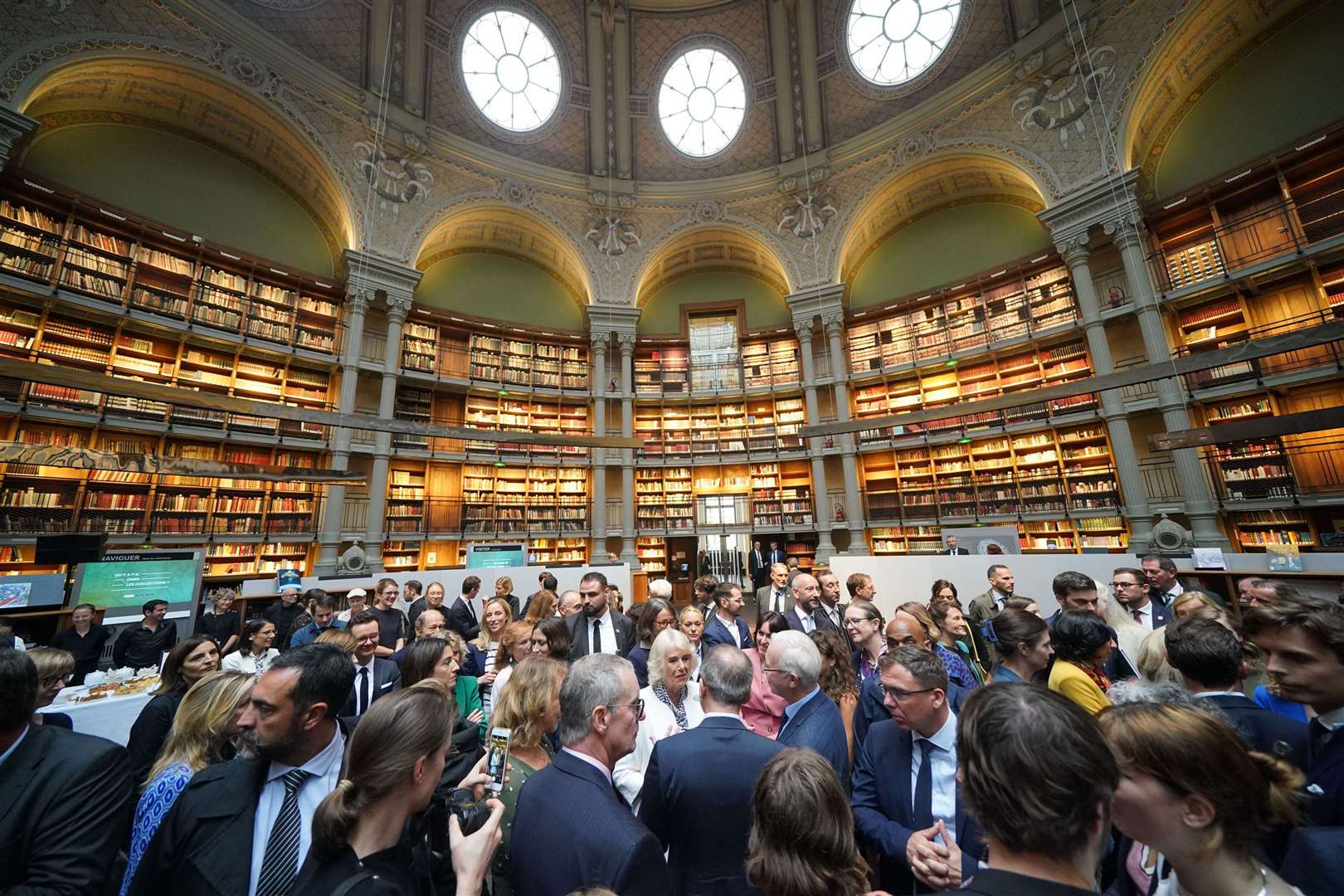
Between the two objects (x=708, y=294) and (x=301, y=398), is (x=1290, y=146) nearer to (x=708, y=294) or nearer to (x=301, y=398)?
(x=708, y=294)

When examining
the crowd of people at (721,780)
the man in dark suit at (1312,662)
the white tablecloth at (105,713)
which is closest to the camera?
the crowd of people at (721,780)

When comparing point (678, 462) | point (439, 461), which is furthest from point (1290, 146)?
point (439, 461)

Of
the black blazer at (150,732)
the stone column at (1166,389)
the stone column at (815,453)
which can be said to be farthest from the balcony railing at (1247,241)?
the black blazer at (150,732)

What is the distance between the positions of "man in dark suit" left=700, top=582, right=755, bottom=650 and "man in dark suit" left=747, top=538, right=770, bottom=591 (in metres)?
8.99

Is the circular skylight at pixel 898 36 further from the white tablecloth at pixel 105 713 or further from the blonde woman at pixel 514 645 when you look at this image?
the white tablecloth at pixel 105 713

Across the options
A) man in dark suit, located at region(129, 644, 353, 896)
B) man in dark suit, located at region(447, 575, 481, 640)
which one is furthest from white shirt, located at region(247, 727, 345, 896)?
man in dark suit, located at region(447, 575, 481, 640)

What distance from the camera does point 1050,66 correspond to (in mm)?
11148

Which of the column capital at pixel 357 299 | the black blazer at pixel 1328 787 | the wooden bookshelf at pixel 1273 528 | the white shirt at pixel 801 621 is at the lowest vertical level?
the white shirt at pixel 801 621

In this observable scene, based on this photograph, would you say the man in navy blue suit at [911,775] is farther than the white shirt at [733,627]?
No

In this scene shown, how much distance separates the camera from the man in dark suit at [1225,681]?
1609 millimetres

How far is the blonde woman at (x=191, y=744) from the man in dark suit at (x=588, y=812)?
107 cm

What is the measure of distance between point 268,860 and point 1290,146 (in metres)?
15.5

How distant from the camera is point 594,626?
408cm

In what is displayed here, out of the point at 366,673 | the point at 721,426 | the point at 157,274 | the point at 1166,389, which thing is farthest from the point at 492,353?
the point at 1166,389
